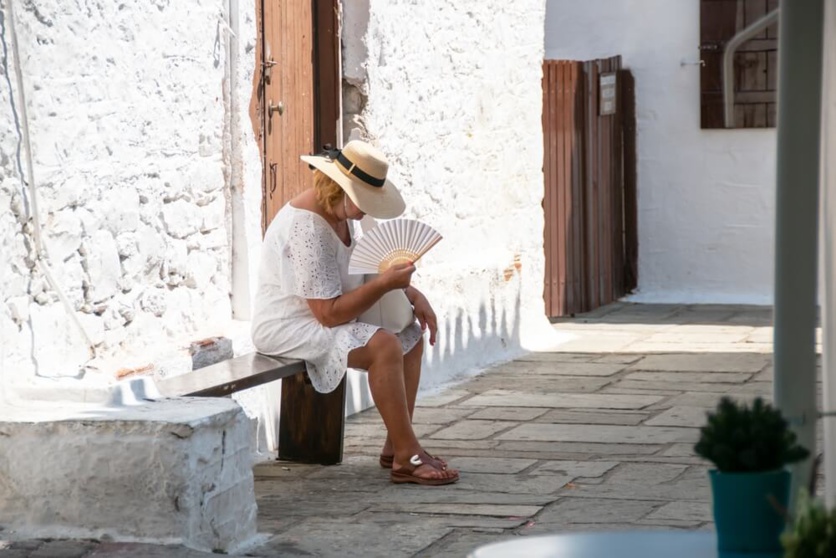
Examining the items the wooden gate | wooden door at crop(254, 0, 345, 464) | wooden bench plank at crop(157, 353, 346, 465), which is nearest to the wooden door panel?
wooden door at crop(254, 0, 345, 464)

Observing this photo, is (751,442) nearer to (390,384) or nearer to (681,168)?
(390,384)

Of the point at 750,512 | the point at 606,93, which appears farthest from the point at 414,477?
the point at 606,93

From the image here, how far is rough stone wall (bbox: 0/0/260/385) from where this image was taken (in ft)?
16.3

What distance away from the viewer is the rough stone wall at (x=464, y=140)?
24.8 feet

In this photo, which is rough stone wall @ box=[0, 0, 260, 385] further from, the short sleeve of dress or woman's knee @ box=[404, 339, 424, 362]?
woman's knee @ box=[404, 339, 424, 362]

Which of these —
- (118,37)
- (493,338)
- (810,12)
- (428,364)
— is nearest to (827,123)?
(810,12)

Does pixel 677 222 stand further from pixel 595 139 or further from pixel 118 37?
A: pixel 118 37

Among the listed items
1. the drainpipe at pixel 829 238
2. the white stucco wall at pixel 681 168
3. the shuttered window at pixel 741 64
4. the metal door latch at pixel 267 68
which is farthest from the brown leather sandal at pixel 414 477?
the white stucco wall at pixel 681 168

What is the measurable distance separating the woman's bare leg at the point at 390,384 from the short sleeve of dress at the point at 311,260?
0.24 meters

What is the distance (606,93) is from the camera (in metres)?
11.2

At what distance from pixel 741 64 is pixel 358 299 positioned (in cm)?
631

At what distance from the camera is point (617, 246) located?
1163cm

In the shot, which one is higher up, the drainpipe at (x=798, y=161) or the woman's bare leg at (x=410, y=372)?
the drainpipe at (x=798, y=161)

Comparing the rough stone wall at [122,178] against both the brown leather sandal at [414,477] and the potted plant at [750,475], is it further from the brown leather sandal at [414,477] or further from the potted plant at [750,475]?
the potted plant at [750,475]
